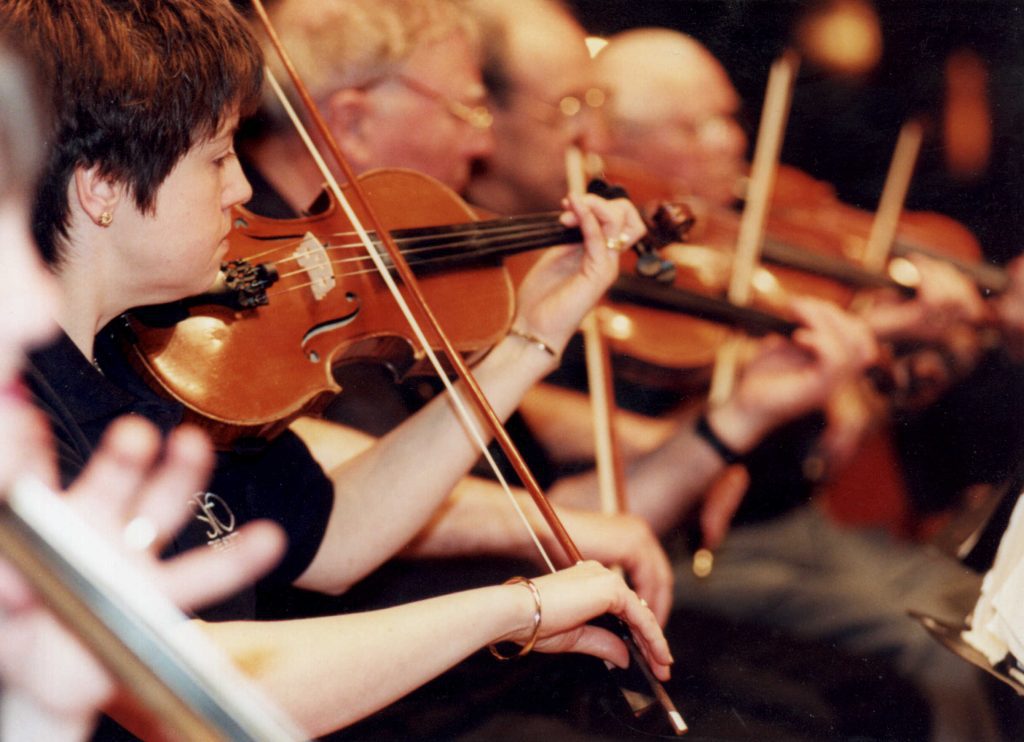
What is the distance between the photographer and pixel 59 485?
2.11 feet

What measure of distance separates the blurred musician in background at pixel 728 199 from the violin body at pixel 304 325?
31 centimetres

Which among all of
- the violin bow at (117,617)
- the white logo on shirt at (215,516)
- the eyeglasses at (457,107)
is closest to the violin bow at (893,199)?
the eyeglasses at (457,107)

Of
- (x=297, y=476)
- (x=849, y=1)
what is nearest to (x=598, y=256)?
(x=297, y=476)

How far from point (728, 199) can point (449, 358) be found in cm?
72

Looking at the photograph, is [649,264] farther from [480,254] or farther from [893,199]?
[893,199]

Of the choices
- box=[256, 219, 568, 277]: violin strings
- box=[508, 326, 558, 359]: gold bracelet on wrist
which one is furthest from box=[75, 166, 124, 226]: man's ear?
box=[508, 326, 558, 359]: gold bracelet on wrist

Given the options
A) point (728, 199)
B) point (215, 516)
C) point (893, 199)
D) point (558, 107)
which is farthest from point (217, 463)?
point (893, 199)

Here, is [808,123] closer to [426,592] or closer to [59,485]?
[426,592]

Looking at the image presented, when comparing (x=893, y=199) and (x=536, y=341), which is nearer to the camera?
(x=536, y=341)

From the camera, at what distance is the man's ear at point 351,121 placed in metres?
1.30

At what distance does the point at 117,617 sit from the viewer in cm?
26

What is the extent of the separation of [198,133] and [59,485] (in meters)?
0.30

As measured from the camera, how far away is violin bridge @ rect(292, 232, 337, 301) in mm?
953

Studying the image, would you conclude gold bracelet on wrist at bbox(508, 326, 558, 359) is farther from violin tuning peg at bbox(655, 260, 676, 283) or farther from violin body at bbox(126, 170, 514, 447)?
violin tuning peg at bbox(655, 260, 676, 283)
